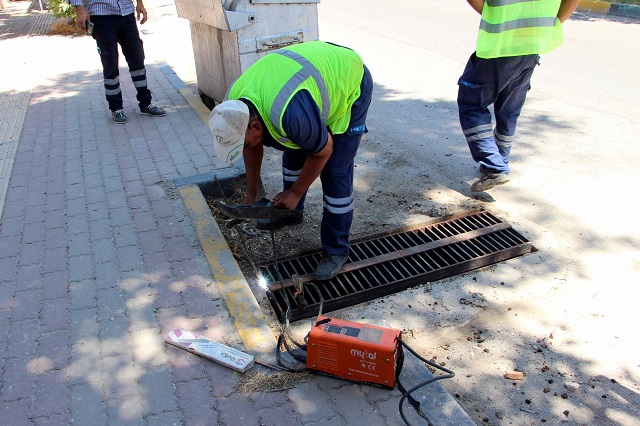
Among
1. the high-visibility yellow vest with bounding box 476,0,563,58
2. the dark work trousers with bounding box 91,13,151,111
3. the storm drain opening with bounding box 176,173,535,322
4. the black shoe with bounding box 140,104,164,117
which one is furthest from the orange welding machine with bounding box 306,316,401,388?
the dark work trousers with bounding box 91,13,151,111

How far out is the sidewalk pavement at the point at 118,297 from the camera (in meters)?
2.28

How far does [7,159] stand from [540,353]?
464 centimetres

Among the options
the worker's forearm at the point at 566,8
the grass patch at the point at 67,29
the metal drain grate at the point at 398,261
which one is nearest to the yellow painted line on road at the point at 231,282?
the metal drain grate at the point at 398,261

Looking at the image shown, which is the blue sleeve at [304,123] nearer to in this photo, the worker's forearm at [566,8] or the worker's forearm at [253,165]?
the worker's forearm at [253,165]

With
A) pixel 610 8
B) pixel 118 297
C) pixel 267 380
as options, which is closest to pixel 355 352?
pixel 267 380

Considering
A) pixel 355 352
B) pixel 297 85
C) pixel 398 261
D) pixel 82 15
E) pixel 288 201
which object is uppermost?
pixel 82 15

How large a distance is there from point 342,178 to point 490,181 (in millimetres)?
1482

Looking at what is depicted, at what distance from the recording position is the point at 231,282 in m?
3.07

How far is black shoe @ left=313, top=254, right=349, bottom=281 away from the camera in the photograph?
3.14 metres

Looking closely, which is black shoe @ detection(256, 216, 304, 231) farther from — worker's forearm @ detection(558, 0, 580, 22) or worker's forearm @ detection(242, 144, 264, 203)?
worker's forearm @ detection(558, 0, 580, 22)

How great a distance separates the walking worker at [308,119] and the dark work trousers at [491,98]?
1198 mm

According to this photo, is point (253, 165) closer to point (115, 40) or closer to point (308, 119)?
point (308, 119)

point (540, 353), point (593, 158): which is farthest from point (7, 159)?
point (593, 158)

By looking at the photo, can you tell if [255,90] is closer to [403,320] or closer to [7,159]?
[403,320]
